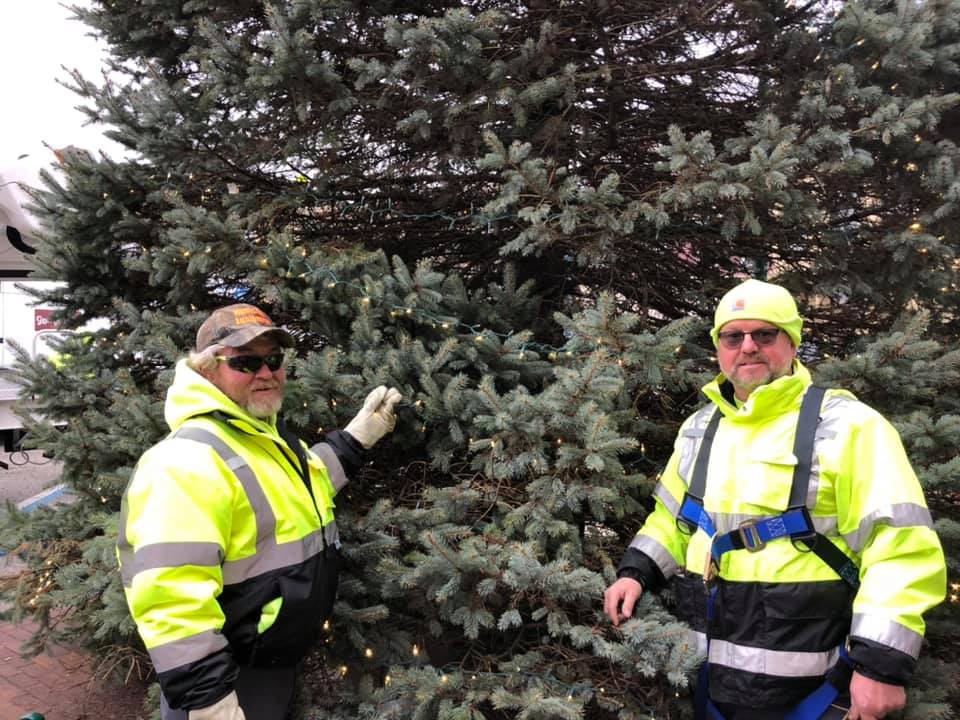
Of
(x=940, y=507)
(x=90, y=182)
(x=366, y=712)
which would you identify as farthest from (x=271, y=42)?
(x=940, y=507)

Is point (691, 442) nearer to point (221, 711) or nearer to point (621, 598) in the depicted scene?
point (621, 598)

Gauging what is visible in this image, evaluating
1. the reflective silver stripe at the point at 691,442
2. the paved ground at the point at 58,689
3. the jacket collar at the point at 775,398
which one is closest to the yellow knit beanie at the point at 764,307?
the jacket collar at the point at 775,398

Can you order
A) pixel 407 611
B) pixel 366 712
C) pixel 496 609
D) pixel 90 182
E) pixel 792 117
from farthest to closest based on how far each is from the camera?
1. pixel 90 182
2. pixel 792 117
3. pixel 407 611
4. pixel 496 609
5. pixel 366 712

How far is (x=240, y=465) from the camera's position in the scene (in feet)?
7.32

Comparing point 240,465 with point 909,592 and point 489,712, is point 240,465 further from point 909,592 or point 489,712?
point 909,592

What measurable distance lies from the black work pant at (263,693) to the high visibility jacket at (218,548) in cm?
9

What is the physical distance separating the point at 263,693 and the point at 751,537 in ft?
6.34

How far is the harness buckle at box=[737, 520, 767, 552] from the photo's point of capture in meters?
2.13

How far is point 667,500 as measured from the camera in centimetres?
263

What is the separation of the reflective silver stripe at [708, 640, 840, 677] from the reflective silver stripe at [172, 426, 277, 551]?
5.78 ft

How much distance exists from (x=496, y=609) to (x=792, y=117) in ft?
10.1

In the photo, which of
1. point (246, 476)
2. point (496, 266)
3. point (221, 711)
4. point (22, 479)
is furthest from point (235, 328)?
point (22, 479)

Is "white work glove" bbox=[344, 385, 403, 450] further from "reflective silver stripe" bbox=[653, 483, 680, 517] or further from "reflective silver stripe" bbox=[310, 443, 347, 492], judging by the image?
"reflective silver stripe" bbox=[653, 483, 680, 517]

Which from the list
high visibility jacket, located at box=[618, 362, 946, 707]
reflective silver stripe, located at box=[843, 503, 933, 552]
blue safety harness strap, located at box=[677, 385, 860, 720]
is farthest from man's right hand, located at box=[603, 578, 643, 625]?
reflective silver stripe, located at box=[843, 503, 933, 552]
